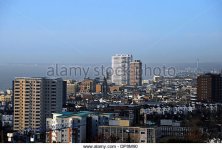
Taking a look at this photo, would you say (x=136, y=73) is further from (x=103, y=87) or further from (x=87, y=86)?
(x=87, y=86)

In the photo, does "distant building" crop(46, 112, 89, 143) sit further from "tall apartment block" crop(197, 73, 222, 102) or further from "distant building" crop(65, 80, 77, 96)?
"tall apartment block" crop(197, 73, 222, 102)

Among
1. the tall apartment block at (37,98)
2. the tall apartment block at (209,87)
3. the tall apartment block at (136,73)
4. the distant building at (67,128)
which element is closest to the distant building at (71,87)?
the tall apartment block at (37,98)

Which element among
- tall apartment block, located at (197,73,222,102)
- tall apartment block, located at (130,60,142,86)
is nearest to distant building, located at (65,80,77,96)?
tall apartment block, located at (130,60,142,86)

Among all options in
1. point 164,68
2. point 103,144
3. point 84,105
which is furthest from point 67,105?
point 164,68

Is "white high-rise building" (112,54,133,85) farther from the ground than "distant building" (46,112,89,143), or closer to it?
farther from the ground

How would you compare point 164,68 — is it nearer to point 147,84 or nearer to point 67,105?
point 147,84

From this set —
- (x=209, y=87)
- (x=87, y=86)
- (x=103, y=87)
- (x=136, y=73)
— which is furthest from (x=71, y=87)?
(x=209, y=87)
